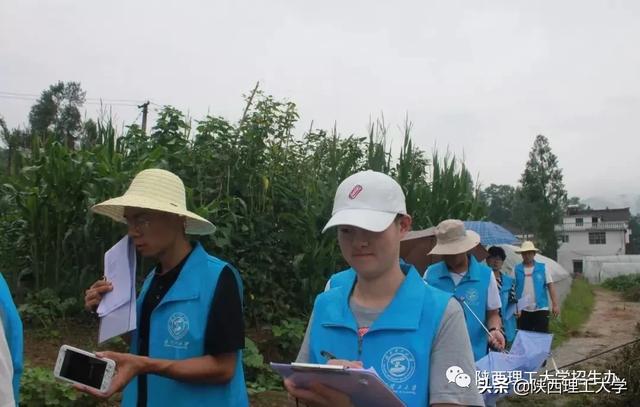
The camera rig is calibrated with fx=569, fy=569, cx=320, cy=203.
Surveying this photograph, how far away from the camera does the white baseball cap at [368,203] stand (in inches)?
64.7

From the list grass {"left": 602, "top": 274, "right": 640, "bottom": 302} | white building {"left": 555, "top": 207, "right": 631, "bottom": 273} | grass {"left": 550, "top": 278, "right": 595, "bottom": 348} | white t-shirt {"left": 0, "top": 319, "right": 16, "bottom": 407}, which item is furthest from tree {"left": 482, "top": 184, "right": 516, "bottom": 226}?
white t-shirt {"left": 0, "top": 319, "right": 16, "bottom": 407}

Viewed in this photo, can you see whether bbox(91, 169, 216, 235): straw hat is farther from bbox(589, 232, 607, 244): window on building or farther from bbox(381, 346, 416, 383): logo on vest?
bbox(589, 232, 607, 244): window on building

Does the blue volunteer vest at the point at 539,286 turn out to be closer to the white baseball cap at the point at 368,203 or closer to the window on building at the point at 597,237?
the white baseball cap at the point at 368,203

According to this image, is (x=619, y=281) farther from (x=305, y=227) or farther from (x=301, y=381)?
(x=301, y=381)

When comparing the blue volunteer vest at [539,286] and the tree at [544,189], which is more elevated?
the tree at [544,189]

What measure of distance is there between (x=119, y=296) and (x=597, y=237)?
64.4 metres

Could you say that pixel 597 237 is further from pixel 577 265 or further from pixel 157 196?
pixel 157 196

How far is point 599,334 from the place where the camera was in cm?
1284

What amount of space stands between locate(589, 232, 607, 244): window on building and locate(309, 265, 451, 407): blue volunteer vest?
64.1m

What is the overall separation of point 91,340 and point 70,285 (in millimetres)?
785

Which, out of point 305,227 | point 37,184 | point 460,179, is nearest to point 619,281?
point 460,179

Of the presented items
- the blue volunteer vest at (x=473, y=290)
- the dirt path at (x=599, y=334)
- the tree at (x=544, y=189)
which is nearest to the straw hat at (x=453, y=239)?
the blue volunteer vest at (x=473, y=290)

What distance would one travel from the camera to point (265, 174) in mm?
6383

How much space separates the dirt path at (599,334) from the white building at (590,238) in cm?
3822
